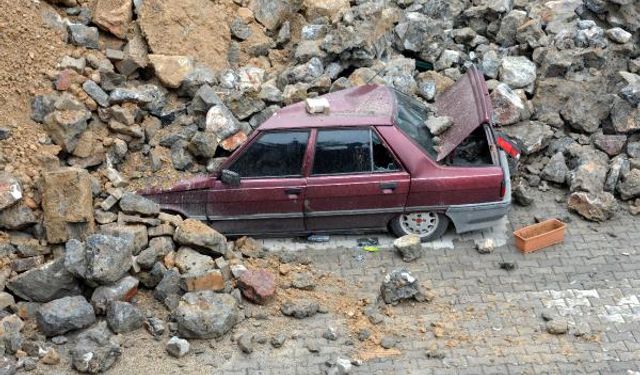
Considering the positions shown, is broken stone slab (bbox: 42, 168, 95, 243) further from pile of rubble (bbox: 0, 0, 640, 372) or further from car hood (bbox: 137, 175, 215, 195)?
car hood (bbox: 137, 175, 215, 195)

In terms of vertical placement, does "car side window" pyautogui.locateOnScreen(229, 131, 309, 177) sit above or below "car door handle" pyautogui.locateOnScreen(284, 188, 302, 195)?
above

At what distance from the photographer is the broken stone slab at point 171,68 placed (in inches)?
360

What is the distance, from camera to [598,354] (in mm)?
6898

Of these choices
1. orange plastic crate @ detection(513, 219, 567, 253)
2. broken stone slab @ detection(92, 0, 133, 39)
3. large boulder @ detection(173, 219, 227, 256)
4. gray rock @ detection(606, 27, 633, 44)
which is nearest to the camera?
large boulder @ detection(173, 219, 227, 256)

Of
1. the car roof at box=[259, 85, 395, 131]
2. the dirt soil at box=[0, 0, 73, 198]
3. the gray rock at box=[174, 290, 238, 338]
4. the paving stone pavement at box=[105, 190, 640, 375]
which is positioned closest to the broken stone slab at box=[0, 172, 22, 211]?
the dirt soil at box=[0, 0, 73, 198]

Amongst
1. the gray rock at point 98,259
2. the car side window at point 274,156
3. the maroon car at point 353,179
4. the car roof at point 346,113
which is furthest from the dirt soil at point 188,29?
the gray rock at point 98,259

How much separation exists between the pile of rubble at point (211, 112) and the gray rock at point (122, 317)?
0.6 inches

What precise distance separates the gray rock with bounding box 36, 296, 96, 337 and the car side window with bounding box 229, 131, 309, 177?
2048 mm

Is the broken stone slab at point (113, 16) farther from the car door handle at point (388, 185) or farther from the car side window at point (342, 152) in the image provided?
the car door handle at point (388, 185)

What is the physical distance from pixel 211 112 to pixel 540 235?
3809 millimetres

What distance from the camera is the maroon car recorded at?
7934 millimetres

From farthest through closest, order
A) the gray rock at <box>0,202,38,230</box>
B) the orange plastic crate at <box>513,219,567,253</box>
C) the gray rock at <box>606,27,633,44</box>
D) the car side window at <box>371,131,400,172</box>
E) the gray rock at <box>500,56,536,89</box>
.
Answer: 1. the gray rock at <box>606,27,633,44</box>
2. the gray rock at <box>500,56,536,89</box>
3. the orange plastic crate at <box>513,219,567,253</box>
4. the car side window at <box>371,131,400,172</box>
5. the gray rock at <box>0,202,38,230</box>

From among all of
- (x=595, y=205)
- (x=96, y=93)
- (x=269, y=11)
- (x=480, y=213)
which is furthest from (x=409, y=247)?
(x=269, y=11)

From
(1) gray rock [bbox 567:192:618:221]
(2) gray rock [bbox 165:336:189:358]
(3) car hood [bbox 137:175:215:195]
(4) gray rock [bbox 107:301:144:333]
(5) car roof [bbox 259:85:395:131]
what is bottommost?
(1) gray rock [bbox 567:192:618:221]
